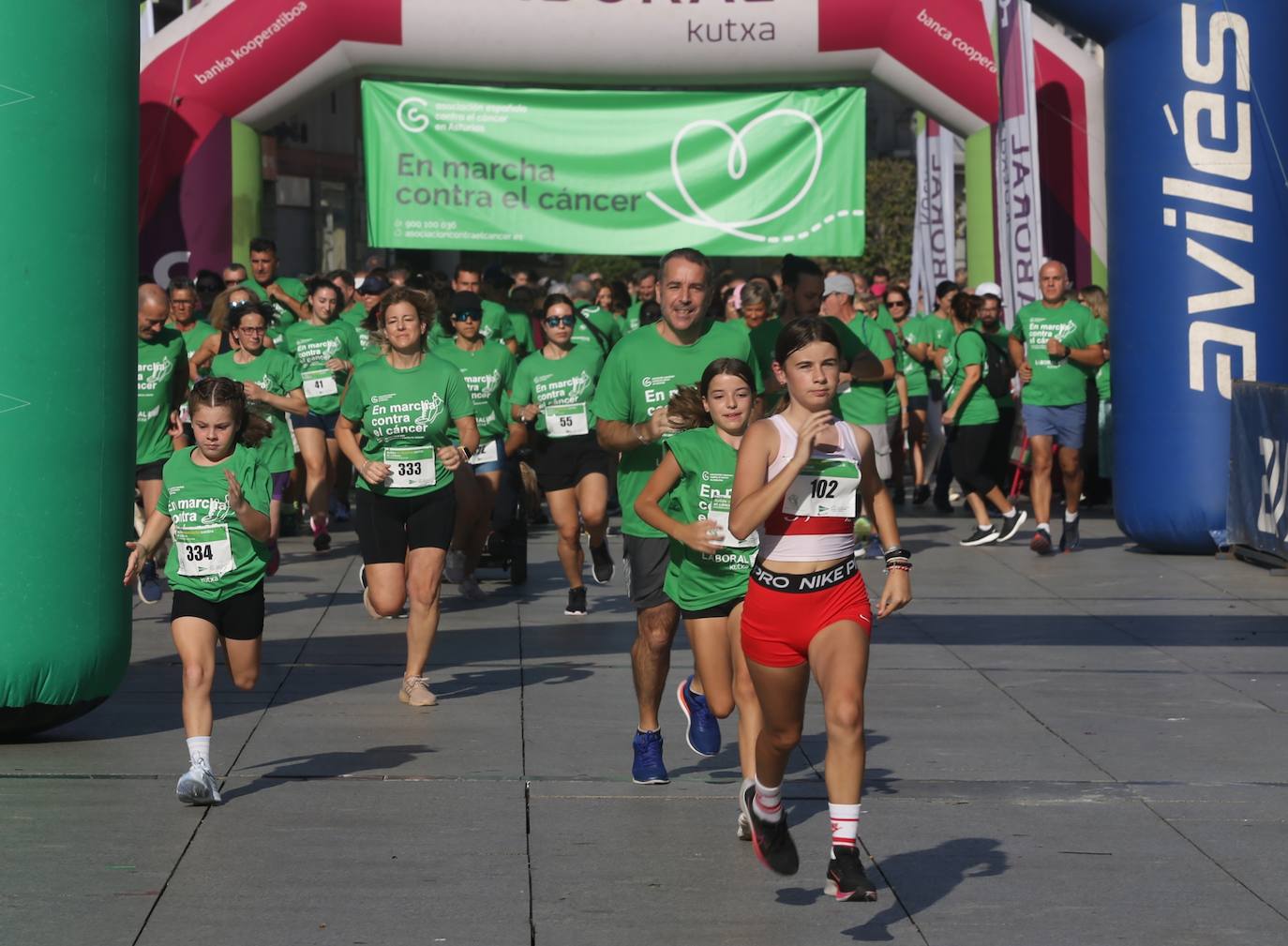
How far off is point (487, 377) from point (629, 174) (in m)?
5.76

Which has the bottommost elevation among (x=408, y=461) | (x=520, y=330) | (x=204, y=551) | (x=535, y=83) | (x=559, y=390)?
(x=204, y=551)

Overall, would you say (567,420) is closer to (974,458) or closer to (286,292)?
(974,458)

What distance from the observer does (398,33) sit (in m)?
15.8

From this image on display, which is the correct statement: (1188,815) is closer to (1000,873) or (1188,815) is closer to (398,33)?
(1000,873)

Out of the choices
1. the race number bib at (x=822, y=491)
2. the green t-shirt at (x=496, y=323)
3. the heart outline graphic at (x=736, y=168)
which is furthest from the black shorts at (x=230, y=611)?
the heart outline graphic at (x=736, y=168)

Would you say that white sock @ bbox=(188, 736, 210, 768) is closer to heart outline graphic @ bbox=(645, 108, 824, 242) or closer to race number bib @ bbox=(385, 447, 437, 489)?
race number bib @ bbox=(385, 447, 437, 489)

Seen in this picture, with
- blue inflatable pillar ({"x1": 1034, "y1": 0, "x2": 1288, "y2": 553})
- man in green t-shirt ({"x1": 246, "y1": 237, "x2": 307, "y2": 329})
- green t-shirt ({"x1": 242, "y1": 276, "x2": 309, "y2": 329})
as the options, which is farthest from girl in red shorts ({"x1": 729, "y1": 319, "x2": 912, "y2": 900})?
man in green t-shirt ({"x1": 246, "y1": 237, "x2": 307, "y2": 329})

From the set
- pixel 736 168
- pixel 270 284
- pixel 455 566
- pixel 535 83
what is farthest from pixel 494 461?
pixel 736 168

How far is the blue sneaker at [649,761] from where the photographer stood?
6.79 m

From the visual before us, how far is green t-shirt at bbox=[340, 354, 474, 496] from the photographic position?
8570 mm

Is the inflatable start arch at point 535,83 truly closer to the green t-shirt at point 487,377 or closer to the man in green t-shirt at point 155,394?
the man in green t-shirt at point 155,394

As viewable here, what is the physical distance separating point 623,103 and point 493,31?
1675mm

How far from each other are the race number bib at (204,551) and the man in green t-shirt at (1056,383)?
8.23m

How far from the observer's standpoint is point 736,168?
1717 cm
